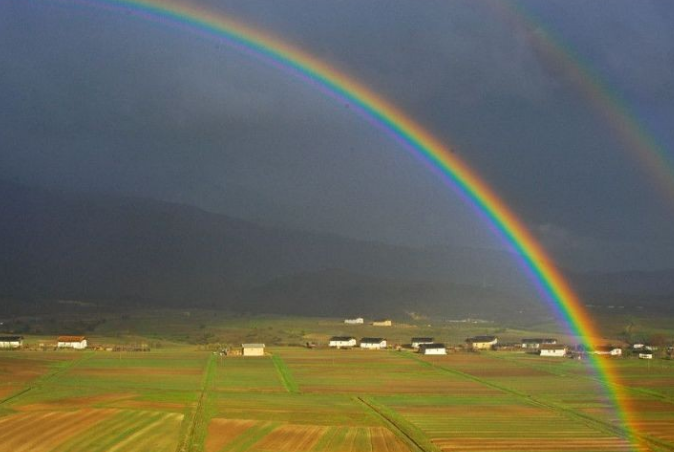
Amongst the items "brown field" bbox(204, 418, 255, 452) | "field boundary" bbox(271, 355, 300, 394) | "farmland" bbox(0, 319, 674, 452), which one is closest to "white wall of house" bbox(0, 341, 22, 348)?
"farmland" bbox(0, 319, 674, 452)

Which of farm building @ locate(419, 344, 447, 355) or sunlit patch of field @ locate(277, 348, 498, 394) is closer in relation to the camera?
sunlit patch of field @ locate(277, 348, 498, 394)

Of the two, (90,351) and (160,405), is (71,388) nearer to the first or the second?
(160,405)

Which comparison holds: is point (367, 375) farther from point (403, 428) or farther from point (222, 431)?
point (222, 431)

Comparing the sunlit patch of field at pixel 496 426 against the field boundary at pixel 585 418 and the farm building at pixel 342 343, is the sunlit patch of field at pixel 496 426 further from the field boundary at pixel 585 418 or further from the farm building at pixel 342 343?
the farm building at pixel 342 343

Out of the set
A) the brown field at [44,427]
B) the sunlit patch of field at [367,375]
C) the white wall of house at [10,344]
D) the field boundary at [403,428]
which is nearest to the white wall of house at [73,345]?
the white wall of house at [10,344]

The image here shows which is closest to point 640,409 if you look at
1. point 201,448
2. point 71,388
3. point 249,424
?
point 249,424

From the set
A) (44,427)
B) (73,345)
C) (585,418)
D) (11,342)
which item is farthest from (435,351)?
(44,427)

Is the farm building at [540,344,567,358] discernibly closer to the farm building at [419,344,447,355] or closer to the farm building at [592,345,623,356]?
the farm building at [592,345,623,356]
